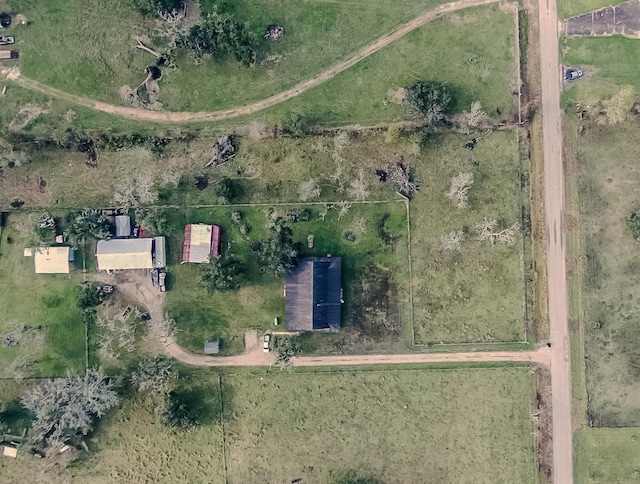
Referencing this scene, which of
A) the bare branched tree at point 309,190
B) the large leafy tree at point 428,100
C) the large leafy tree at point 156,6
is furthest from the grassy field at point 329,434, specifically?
the large leafy tree at point 156,6

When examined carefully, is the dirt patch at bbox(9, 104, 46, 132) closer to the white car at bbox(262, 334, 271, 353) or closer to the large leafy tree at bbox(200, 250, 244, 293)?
the large leafy tree at bbox(200, 250, 244, 293)

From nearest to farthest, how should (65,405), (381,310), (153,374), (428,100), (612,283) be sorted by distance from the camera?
(428,100)
(65,405)
(153,374)
(612,283)
(381,310)

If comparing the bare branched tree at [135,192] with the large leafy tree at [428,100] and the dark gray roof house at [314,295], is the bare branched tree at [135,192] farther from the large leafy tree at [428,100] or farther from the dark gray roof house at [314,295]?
the large leafy tree at [428,100]

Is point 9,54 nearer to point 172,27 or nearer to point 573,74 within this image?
point 172,27

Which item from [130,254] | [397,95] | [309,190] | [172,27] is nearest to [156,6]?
[172,27]

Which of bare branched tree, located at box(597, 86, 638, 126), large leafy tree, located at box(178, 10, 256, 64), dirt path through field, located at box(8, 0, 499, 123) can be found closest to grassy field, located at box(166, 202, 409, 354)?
dirt path through field, located at box(8, 0, 499, 123)

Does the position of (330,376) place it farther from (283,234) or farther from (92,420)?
(92,420)

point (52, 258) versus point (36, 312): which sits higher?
point (52, 258)
